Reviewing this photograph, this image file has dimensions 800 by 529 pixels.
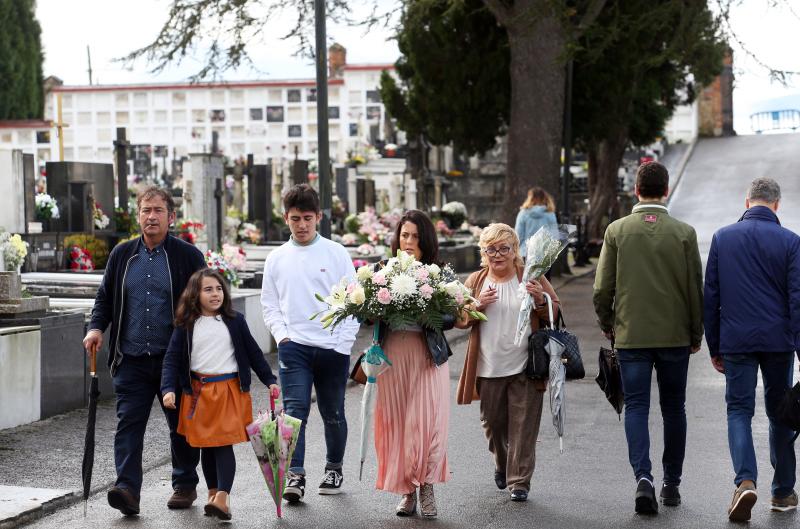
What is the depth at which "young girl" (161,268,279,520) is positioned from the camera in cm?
725

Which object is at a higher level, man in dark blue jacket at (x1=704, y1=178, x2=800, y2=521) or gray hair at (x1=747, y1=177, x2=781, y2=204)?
gray hair at (x1=747, y1=177, x2=781, y2=204)

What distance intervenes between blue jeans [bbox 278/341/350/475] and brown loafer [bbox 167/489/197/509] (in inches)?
22.5

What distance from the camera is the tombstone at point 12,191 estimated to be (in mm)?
17328

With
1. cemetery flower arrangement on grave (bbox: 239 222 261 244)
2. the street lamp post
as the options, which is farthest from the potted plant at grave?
the street lamp post

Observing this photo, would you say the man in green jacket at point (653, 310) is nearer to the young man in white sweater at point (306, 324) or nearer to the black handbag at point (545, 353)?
the black handbag at point (545, 353)

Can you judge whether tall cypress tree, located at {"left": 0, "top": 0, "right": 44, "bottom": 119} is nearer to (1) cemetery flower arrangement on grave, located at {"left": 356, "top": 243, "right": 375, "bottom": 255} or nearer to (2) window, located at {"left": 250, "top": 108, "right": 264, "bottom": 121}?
(2) window, located at {"left": 250, "top": 108, "right": 264, "bottom": 121}

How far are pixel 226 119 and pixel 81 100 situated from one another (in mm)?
7096

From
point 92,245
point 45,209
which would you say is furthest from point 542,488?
point 45,209

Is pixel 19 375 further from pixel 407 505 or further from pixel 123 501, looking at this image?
pixel 407 505

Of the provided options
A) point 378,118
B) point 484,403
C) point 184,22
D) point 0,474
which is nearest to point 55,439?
point 0,474

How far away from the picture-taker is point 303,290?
781cm

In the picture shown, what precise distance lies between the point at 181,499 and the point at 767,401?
314 cm

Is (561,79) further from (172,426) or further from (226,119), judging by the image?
(226,119)

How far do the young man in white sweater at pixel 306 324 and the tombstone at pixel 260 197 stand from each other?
2058 cm
